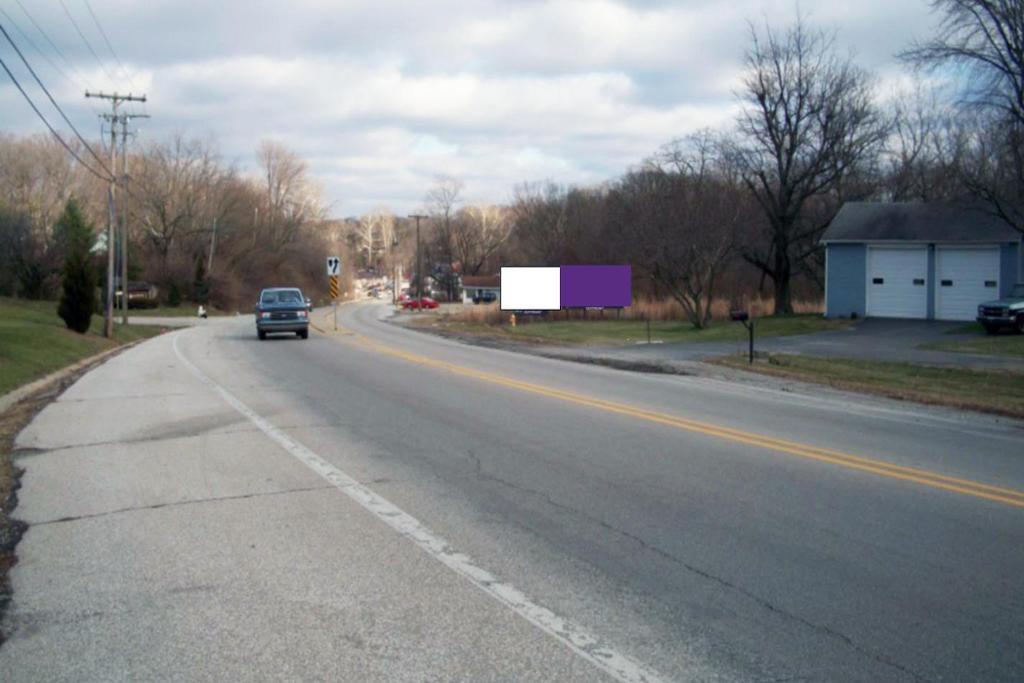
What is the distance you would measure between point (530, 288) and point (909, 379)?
27302 mm

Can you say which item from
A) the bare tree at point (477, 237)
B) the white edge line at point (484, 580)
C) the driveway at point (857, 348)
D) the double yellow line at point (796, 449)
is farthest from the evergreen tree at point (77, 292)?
the bare tree at point (477, 237)

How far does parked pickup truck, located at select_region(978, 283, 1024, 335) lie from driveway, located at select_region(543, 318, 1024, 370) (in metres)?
0.60

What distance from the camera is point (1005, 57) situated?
97.8 feet

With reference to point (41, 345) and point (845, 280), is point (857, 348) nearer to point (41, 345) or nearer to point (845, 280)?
point (845, 280)

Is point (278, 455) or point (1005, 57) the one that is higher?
point (1005, 57)

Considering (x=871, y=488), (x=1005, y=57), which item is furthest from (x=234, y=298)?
(x=871, y=488)

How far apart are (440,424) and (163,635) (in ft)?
26.5

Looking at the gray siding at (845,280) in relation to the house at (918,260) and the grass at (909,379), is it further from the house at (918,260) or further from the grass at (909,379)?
the grass at (909,379)

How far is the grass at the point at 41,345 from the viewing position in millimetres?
21569

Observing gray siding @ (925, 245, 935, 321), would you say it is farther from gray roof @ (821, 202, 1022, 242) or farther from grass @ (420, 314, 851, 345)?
grass @ (420, 314, 851, 345)

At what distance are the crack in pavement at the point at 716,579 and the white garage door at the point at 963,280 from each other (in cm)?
2991

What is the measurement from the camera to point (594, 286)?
159 feet

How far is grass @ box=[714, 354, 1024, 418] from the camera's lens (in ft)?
53.0

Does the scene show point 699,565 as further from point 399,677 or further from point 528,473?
point 528,473
